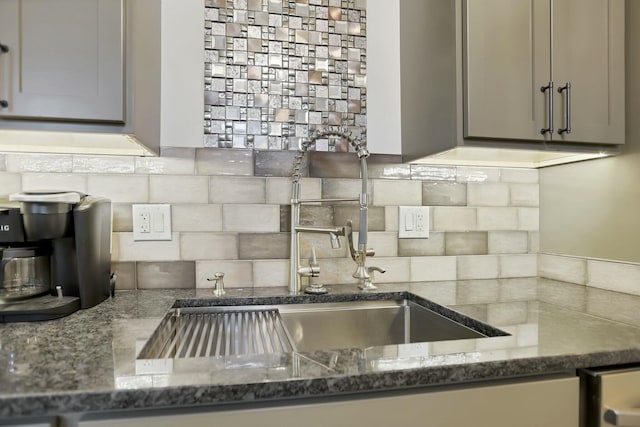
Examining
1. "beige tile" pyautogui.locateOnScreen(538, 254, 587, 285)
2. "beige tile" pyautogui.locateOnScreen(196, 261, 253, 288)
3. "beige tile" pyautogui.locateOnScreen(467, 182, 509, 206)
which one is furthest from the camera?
"beige tile" pyautogui.locateOnScreen(467, 182, 509, 206)

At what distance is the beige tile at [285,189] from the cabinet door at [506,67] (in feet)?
1.81

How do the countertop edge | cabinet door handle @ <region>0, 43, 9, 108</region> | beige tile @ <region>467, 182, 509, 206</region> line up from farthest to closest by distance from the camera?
1. beige tile @ <region>467, 182, 509, 206</region>
2. cabinet door handle @ <region>0, 43, 9, 108</region>
3. the countertop edge

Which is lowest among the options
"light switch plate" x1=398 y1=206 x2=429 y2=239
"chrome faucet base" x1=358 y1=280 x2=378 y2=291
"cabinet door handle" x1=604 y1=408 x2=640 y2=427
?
"cabinet door handle" x1=604 y1=408 x2=640 y2=427

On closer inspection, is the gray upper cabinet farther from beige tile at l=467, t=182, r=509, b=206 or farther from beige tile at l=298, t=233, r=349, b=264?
beige tile at l=298, t=233, r=349, b=264

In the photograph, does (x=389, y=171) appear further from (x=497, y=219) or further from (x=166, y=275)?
(x=166, y=275)

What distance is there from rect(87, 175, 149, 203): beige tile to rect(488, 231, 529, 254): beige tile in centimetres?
135

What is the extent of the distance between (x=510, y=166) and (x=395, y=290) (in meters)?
0.76

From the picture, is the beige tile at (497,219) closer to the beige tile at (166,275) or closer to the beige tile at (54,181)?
the beige tile at (166,275)

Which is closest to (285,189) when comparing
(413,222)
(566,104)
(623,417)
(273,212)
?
(273,212)

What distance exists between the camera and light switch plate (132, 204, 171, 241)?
1.24 m

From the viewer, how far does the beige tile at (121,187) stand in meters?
1.21

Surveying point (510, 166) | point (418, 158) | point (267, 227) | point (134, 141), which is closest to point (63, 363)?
point (134, 141)

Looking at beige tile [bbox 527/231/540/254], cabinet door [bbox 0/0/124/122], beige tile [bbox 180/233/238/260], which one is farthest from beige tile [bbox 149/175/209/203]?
beige tile [bbox 527/231/540/254]

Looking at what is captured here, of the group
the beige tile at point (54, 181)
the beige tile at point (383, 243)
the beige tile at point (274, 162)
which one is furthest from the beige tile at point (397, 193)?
the beige tile at point (54, 181)
